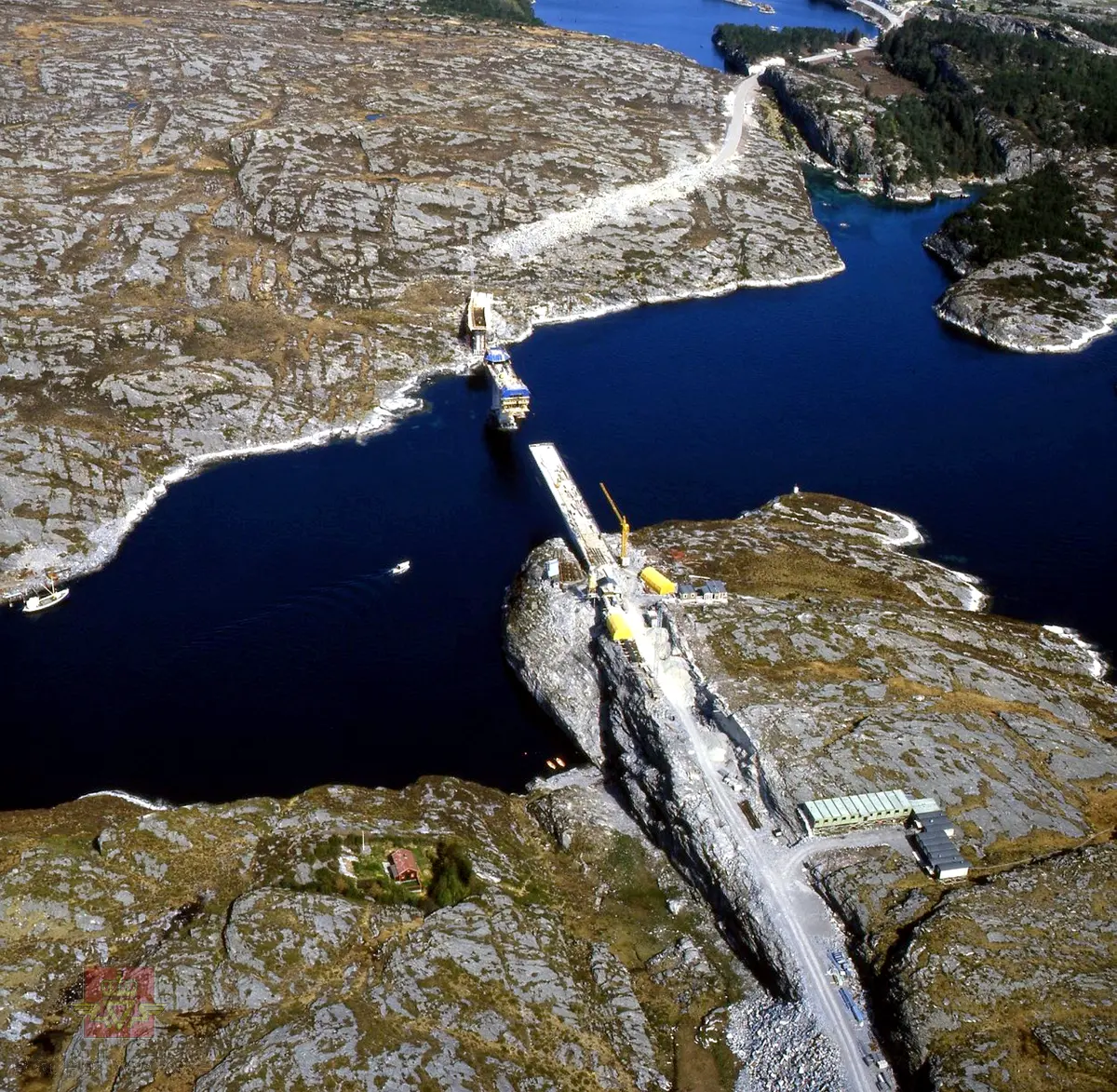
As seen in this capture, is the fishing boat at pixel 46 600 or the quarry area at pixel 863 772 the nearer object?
the quarry area at pixel 863 772

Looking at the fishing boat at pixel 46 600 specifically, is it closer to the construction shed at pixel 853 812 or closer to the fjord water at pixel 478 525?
the fjord water at pixel 478 525

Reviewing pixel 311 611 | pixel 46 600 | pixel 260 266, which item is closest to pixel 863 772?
pixel 311 611

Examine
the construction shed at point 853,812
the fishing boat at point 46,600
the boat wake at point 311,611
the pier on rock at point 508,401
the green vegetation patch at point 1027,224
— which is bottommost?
the fishing boat at point 46,600

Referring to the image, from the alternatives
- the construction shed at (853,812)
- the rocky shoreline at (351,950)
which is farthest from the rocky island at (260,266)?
the construction shed at (853,812)

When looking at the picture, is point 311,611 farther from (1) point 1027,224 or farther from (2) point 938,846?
(1) point 1027,224

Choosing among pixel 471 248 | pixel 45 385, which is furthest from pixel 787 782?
pixel 471 248

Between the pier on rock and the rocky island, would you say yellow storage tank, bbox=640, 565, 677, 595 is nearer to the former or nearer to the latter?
the pier on rock
